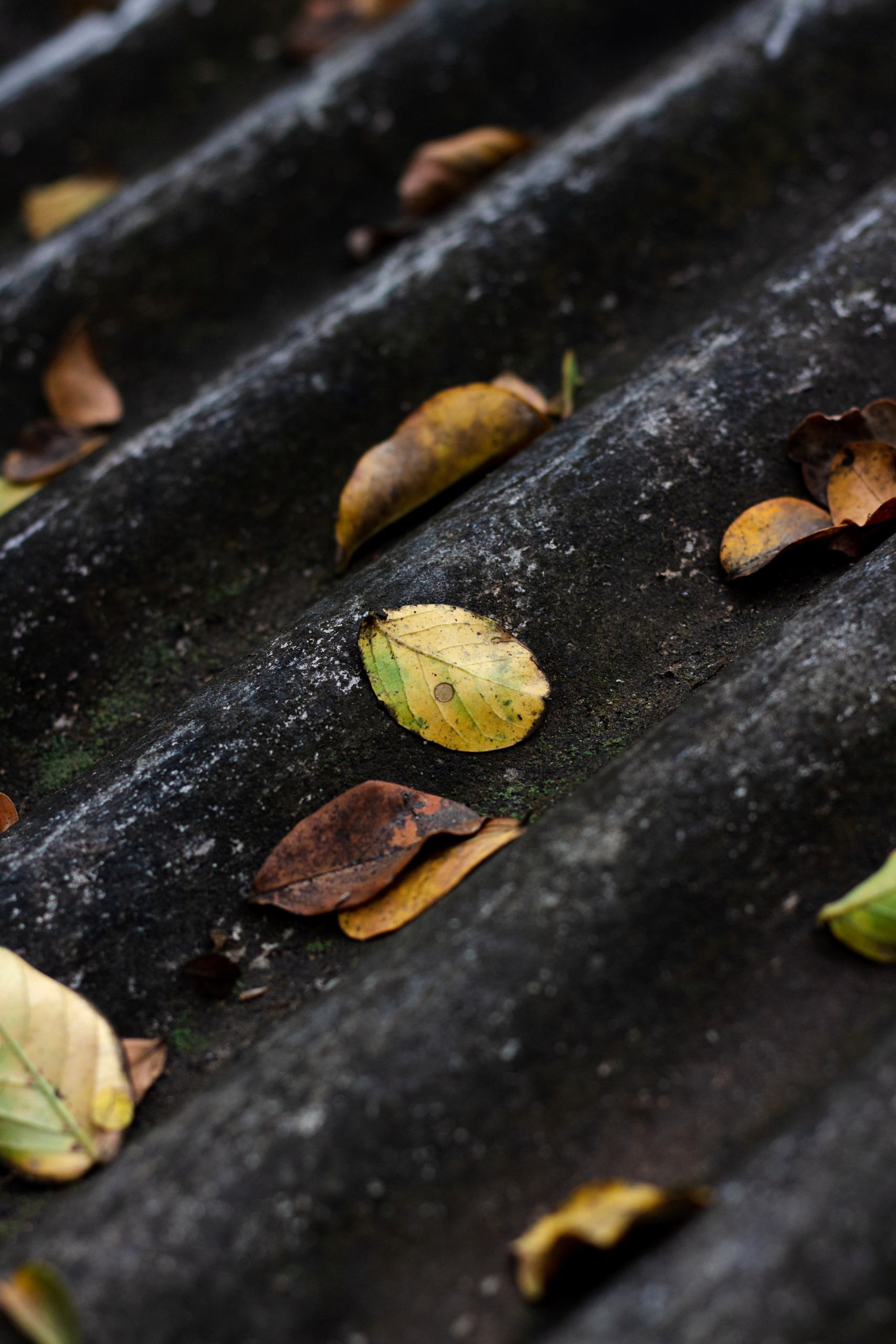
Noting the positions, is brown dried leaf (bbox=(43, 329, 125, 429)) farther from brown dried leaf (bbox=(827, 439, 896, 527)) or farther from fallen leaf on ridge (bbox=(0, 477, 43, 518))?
brown dried leaf (bbox=(827, 439, 896, 527))

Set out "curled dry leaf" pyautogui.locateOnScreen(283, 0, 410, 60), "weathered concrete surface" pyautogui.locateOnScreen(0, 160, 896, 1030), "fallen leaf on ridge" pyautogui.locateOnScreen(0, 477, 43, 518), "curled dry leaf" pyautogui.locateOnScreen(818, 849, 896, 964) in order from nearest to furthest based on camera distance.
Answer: "curled dry leaf" pyautogui.locateOnScreen(818, 849, 896, 964)
"weathered concrete surface" pyautogui.locateOnScreen(0, 160, 896, 1030)
"fallen leaf on ridge" pyautogui.locateOnScreen(0, 477, 43, 518)
"curled dry leaf" pyautogui.locateOnScreen(283, 0, 410, 60)

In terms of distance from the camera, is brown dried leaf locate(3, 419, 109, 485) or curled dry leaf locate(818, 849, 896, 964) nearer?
curled dry leaf locate(818, 849, 896, 964)

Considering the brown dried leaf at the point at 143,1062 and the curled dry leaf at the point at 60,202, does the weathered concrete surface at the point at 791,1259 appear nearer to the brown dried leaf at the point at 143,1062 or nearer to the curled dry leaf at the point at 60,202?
the brown dried leaf at the point at 143,1062

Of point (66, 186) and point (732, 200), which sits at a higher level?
point (66, 186)

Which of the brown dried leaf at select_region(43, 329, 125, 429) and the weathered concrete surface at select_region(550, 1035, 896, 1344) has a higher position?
the brown dried leaf at select_region(43, 329, 125, 429)

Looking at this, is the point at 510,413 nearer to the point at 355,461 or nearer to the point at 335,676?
the point at 355,461

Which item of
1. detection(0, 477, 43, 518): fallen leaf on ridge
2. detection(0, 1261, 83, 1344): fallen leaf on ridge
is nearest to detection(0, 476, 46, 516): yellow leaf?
detection(0, 477, 43, 518): fallen leaf on ridge

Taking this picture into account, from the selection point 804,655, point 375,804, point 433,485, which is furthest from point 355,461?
point 804,655

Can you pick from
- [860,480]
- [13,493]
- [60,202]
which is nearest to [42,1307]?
[860,480]
